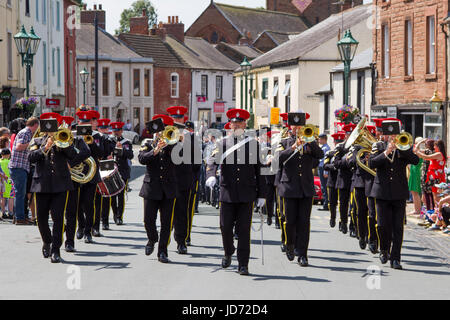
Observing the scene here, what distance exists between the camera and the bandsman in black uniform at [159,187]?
36.4 feet

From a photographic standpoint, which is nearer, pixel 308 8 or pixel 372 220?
pixel 372 220

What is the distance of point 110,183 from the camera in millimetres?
13984

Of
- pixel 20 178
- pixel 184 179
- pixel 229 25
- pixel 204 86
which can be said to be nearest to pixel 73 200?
pixel 184 179

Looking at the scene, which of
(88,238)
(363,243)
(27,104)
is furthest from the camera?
(27,104)

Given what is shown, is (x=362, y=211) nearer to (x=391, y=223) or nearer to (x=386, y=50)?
(x=391, y=223)

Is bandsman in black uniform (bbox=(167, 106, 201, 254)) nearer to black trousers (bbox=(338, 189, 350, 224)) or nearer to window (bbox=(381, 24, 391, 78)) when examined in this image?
black trousers (bbox=(338, 189, 350, 224))

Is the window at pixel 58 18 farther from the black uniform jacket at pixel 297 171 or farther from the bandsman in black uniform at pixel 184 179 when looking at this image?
the black uniform jacket at pixel 297 171

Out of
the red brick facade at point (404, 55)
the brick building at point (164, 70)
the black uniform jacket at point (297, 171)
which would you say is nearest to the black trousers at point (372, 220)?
the black uniform jacket at point (297, 171)

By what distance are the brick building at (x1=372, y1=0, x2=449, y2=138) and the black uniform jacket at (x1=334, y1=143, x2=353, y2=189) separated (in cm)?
1264

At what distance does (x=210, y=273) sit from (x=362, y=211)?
3.55m

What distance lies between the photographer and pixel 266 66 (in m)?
55.3

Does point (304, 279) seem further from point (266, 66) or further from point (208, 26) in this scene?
point (208, 26)

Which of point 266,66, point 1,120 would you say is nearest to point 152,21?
point 266,66
